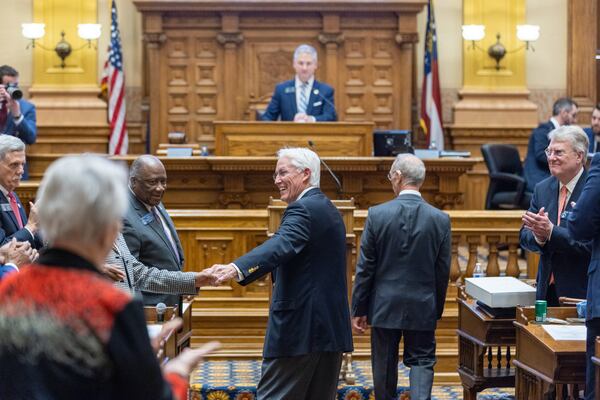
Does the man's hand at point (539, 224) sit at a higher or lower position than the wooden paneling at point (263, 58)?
lower

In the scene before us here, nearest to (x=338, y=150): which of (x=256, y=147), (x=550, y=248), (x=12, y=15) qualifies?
Answer: (x=256, y=147)

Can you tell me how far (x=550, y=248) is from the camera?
17.7ft

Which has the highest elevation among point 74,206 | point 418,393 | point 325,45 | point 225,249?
point 325,45

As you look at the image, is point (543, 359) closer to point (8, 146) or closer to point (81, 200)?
point (8, 146)

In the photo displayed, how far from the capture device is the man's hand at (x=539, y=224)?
5262mm

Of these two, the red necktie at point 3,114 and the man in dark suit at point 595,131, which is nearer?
the man in dark suit at point 595,131

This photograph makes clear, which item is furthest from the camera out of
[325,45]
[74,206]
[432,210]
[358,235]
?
[325,45]

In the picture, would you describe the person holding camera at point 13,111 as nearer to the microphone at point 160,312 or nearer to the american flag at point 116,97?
the american flag at point 116,97

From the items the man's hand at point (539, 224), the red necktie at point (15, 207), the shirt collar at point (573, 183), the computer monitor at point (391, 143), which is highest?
the computer monitor at point (391, 143)

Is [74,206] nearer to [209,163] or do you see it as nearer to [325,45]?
[209,163]

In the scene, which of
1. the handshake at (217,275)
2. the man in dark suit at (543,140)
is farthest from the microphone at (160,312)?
the man in dark suit at (543,140)

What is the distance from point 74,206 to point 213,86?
36.7 ft

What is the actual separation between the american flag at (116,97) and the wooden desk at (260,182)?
2.93m

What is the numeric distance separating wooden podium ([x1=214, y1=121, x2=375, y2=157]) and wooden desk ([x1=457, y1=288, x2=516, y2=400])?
412 centimetres
